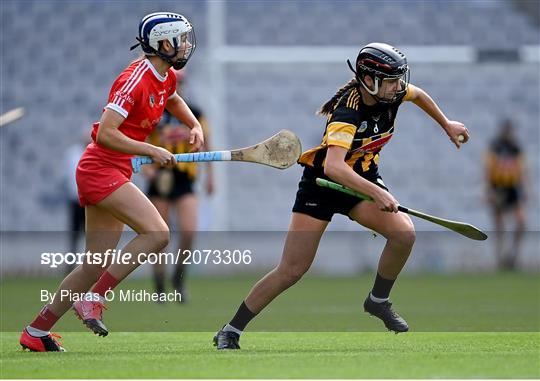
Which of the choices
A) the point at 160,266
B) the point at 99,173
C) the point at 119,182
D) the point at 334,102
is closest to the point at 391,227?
the point at 334,102

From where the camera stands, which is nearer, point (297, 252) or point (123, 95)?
point (123, 95)

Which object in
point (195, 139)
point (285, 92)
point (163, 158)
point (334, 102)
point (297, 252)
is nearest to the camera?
point (163, 158)

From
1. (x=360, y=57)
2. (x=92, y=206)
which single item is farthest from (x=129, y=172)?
(x=360, y=57)

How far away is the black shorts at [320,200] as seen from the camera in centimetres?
716

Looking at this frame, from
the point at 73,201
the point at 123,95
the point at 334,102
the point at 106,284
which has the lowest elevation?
the point at 73,201

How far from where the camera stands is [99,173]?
23.3 ft

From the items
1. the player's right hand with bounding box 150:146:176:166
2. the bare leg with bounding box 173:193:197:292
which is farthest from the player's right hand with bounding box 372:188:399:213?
the bare leg with bounding box 173:193:197:292

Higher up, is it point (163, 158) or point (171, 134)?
point (163, 158)

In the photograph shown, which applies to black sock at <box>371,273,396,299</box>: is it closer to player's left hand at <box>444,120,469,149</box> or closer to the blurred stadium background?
player's left hand at <box>444,120,469,149</box>

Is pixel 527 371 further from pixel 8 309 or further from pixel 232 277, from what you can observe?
pixel 232 277

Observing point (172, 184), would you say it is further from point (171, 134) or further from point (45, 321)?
point (45, 321)

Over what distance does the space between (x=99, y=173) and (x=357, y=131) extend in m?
1.48

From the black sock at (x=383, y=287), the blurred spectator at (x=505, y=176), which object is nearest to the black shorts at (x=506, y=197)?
the blurred spectator at (x=505, y=176)

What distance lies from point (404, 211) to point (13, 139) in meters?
12.5
